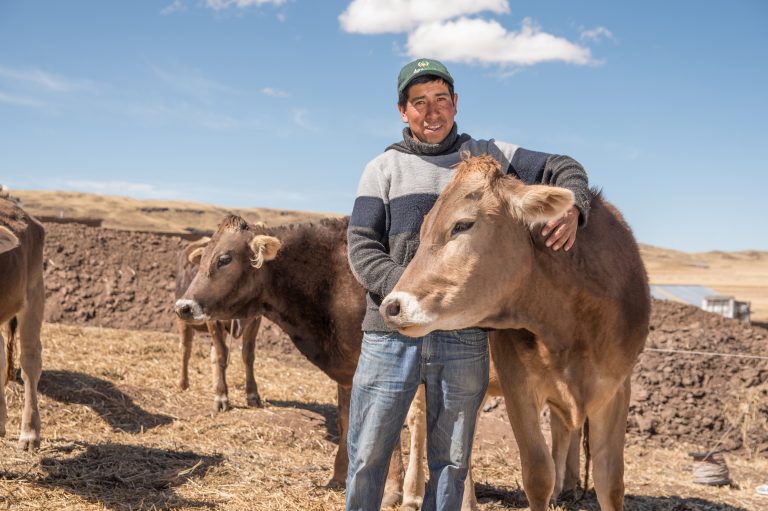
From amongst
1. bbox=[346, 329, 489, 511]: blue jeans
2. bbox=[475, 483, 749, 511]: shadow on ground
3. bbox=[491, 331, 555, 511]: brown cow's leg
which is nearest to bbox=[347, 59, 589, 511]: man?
bbox=[346, 329, 489, 511]: blue jeans

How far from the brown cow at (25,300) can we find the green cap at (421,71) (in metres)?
4.54

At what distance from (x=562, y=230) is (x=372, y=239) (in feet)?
3.08

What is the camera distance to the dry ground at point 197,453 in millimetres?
5816

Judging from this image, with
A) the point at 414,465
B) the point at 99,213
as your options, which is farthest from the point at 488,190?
the point at 99,213

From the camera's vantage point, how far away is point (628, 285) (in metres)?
4.23

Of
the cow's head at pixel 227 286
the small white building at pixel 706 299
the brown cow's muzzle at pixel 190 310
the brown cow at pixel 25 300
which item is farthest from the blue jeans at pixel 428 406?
the small white building at pixel 706 299

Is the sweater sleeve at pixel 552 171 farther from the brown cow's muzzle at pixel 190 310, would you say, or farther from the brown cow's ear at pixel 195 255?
the brown cow's ear at pixel 195 255

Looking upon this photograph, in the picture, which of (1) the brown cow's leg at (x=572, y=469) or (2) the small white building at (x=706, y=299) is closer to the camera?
(1) the brown cow's leg at (x=572, y=469)

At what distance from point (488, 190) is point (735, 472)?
580 centimetres

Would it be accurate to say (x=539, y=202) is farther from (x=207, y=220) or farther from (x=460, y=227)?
(x=207, y=220)

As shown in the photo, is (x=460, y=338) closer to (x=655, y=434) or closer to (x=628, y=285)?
(x=628, y=285)

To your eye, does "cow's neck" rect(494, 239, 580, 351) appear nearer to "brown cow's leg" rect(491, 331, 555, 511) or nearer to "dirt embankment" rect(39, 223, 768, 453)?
"brown cow's leg" rect(491, 331, 555, 511)

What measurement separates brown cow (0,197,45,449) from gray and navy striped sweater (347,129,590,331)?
439cm

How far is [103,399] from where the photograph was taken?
9242 mm
